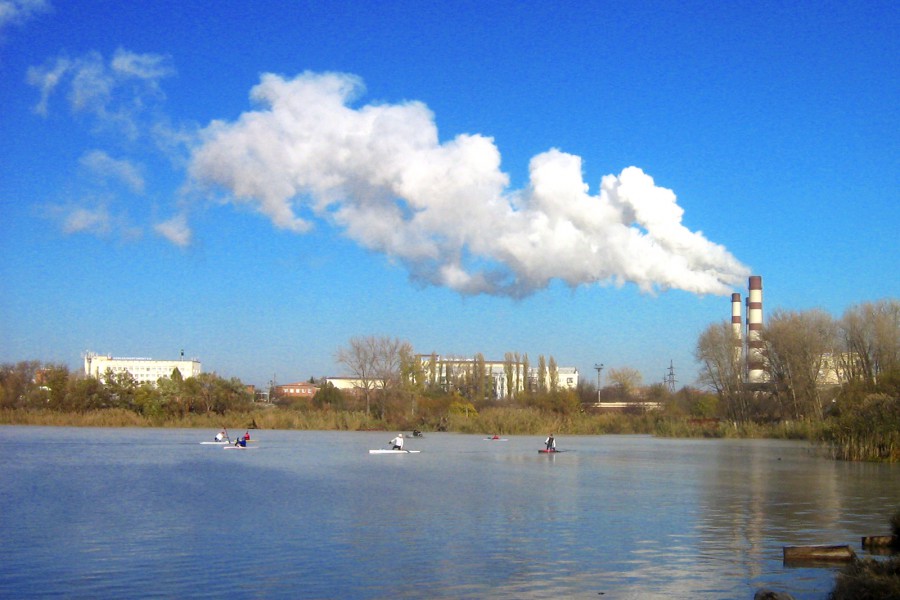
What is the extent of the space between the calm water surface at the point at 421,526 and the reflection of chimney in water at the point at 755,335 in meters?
33.9

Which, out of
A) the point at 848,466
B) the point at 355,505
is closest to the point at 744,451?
the point at 848,466

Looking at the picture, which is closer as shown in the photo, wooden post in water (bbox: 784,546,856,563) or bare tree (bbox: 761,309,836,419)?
wooden post in water (bbox: 784,546,856,563)

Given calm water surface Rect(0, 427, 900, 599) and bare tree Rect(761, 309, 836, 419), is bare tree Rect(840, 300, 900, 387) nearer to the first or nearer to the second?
bare tree Rect(761, 309, 836, 419)

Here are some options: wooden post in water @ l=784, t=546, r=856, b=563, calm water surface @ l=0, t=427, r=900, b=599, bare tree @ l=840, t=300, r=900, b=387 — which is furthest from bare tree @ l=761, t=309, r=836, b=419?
wooden post in water @ l=784, t=546, r=856, b=563

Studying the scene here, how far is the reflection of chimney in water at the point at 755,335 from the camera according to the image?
2810 inches

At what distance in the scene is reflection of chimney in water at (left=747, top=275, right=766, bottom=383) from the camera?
71375 millimetres

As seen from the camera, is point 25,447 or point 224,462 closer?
point 224,462

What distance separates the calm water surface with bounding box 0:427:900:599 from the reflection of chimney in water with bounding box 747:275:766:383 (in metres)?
33.9

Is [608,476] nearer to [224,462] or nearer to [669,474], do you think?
[669,474]

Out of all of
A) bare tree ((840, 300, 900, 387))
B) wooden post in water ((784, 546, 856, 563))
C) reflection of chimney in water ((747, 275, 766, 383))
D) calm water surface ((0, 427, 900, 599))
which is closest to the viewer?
calm water surface ((0, 427, 900, 599))

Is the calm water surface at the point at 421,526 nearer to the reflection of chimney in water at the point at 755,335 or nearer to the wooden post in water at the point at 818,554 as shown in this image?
the wooden post in water at the point at 818,554

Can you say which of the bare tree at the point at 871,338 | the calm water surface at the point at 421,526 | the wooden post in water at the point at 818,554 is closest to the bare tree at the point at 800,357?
the bare tree at the point at 871,338

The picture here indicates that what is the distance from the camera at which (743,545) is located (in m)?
17.0

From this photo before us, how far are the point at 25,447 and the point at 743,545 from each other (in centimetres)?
3899
